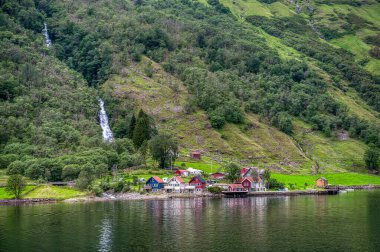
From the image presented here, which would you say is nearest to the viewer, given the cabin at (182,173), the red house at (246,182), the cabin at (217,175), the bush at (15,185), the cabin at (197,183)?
the bush at (15,185)

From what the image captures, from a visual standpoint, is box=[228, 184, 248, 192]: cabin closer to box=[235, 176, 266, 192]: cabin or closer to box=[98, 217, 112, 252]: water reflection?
box=[235, 176, 266, 192]: cabin

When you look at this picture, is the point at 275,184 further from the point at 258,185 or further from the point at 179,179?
the point at 179,179

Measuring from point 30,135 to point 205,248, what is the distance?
452 feet

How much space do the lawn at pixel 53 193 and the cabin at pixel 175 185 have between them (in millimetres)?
32026

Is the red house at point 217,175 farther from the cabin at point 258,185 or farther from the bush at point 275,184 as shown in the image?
the bush at point 275,184

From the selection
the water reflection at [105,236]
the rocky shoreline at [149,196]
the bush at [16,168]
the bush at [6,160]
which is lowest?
the water reflection at [105,236]

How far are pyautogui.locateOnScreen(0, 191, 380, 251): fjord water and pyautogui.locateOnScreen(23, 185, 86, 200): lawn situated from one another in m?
10.6

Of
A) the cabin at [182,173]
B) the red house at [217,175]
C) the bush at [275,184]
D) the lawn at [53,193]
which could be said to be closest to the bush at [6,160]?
the lawn at [53,193]

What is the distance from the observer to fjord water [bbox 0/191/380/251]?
81.6 m

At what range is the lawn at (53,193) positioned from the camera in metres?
151

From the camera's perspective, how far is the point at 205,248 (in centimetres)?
7881

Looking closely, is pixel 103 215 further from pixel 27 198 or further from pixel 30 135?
pixel 30 135

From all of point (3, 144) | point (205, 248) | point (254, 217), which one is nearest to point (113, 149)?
point (3, 144)

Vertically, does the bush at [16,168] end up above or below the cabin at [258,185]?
above
